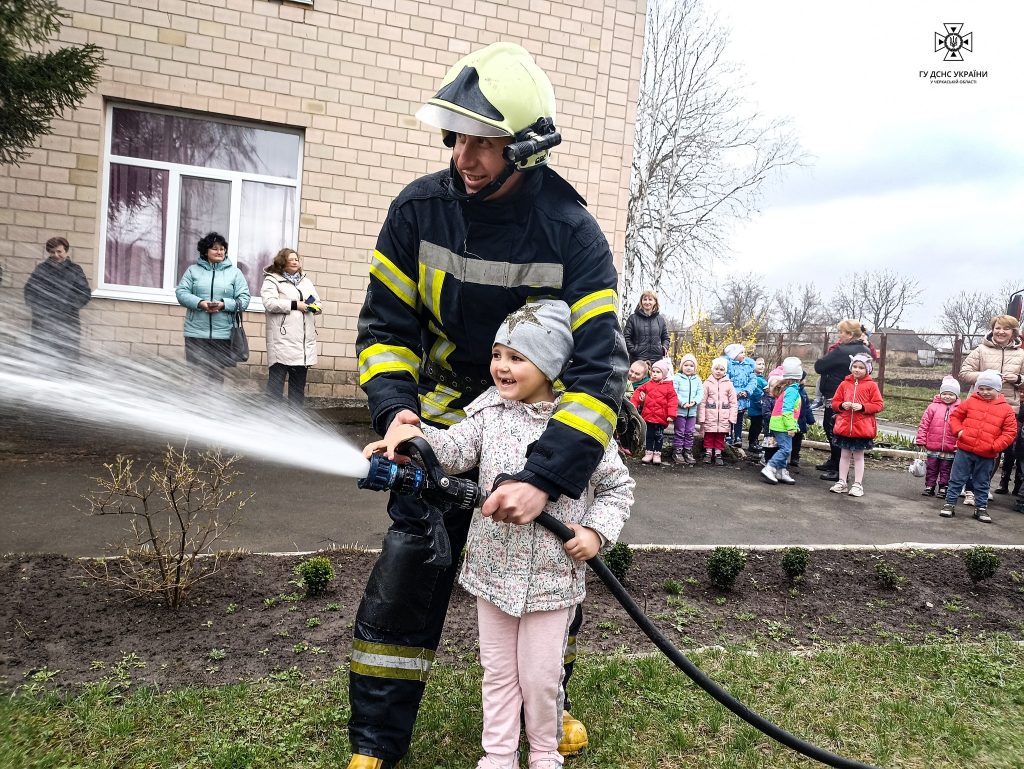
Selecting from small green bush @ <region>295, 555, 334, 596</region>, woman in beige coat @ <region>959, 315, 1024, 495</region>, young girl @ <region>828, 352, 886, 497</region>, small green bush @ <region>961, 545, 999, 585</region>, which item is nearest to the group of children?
woman in beige coat @ <region>959, 315, 1024, 495</region>

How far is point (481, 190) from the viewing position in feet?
8.61

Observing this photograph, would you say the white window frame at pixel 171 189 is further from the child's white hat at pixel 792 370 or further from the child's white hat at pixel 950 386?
the child's white hat at pixel 950 386

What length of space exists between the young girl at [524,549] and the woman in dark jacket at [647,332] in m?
8.54

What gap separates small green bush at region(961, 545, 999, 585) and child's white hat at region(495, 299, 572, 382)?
4566 millimetres

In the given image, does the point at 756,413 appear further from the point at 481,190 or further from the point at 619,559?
the point at 481,190

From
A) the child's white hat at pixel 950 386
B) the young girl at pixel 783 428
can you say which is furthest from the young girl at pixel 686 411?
the child's white hat at pixel 950 386

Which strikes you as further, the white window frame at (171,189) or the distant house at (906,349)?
the distant house at (906,349)

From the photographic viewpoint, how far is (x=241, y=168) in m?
10.6

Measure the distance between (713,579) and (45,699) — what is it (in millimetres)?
3884

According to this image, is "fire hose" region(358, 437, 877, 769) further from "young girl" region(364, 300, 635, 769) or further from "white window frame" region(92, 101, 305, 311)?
"white window frame" region(92, 101, 305, 311)

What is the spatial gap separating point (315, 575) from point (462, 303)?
7.58ft

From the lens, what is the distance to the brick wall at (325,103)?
9.61 m

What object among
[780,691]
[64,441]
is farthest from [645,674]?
[64,441]

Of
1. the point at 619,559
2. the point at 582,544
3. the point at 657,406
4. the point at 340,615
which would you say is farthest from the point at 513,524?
the point at 657,406
